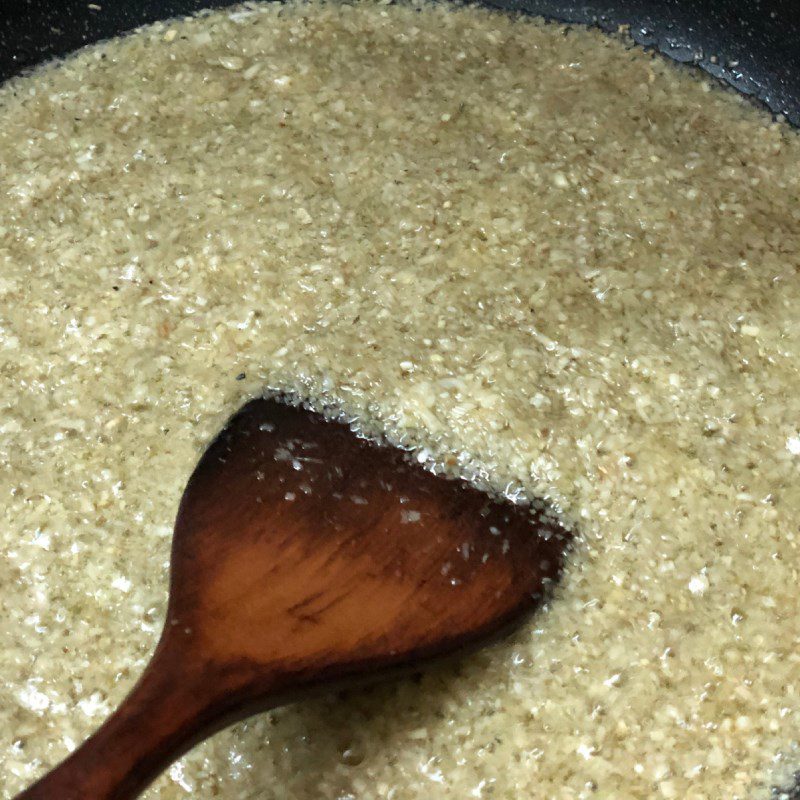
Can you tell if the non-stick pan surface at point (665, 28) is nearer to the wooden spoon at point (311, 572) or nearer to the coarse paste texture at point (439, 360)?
the coarse paste texture at point (439, 360)

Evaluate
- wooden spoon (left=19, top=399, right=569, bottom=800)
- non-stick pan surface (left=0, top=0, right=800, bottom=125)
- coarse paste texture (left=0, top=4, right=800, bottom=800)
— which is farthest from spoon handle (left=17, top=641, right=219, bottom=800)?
non-stick pan surface (left=0, top=0, right=800, bottom=125)

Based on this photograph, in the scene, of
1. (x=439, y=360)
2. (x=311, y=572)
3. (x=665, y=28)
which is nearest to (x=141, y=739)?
(x=311, y=572)

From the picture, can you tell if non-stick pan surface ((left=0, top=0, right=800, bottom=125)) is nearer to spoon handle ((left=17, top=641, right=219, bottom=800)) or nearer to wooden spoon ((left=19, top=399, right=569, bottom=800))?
wooden spoon ((left=19, top=399, right=569, bottom=800))

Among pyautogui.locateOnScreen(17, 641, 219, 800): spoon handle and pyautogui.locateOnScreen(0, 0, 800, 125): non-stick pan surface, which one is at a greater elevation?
pyautogui.locateOnScreen(0, 0, 800, 125): non-stick pan surface

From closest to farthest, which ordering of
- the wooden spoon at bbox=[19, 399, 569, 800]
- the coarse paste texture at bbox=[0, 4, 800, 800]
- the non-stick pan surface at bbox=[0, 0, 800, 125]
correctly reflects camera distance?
the wooden spoon at bbox=[19, 399, 569, 800], the coarse paste texture at bbox=[0, 4, 800, 800], the non-stick pan surface at bbox=[0, 0, 800, 125]

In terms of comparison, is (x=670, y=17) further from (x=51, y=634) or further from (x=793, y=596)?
(x=51, y=634)

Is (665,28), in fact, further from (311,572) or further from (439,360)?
(311,572)

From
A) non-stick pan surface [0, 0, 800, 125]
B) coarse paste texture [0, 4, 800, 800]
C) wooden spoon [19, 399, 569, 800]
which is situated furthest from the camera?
non-stick pan surface [0, 0, 800, 125]
